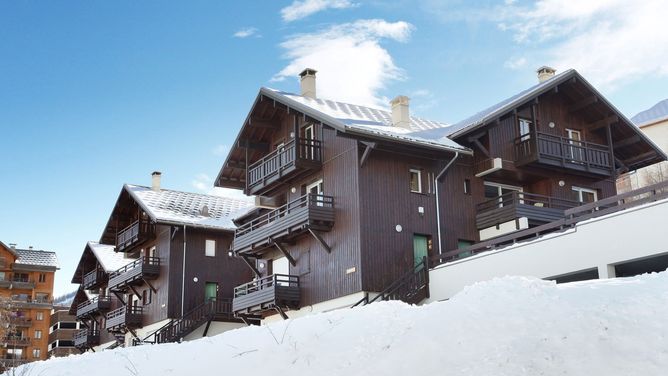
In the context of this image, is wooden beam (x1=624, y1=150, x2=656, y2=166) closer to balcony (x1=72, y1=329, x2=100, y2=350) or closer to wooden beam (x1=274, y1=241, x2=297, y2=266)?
wooden beam (x1=274, y1=241, x2=297, y2=266)

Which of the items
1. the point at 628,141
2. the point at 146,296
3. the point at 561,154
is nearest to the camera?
the point at 561,154

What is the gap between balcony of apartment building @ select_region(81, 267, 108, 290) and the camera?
191 ft

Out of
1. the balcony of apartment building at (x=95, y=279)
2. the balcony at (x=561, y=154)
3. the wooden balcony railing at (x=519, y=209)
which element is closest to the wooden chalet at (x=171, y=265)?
the balcony of apartment building at (x=95, y=279)

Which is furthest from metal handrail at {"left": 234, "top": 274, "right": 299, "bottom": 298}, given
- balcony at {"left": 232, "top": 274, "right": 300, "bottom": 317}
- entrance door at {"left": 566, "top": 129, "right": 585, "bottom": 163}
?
entrance door at {"left": 566, "top": 129, "right": 585, "bottom": 163}

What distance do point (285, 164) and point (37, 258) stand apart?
64388mm

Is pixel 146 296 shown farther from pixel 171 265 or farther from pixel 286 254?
pixel 286 254

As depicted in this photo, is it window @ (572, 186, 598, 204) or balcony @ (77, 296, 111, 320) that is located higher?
window @ (572, 186, 598, 204)

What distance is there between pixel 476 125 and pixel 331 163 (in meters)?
6.08

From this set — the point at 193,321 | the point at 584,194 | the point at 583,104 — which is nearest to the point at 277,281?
the point at 193,321

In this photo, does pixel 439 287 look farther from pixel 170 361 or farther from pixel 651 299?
pixel 651 299

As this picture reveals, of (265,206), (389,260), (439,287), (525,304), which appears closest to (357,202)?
(389,260)

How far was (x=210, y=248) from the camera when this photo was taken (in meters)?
47.3

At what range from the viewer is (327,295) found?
31.2 m

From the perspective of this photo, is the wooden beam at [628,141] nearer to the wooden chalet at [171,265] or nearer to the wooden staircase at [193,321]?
the wooden chalet at [171,265]
